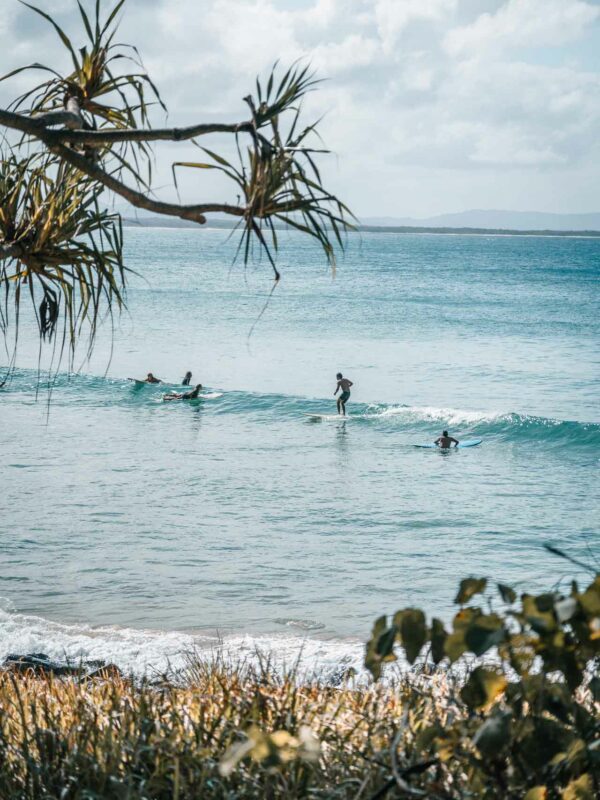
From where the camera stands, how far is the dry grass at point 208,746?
9.15 ft

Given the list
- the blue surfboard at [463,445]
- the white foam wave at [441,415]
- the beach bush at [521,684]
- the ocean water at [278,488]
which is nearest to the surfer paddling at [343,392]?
the ocean water at [278,488]

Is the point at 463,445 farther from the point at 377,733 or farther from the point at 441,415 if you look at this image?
the point at 377,733

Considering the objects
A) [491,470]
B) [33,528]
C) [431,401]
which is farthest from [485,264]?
[33,528]

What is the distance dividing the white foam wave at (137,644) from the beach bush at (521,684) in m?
7.66

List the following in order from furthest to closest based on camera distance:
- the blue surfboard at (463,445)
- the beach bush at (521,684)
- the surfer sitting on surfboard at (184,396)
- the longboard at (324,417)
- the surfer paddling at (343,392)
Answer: the surfer sitting on surfboard at (184,396)
the longboard at (324,417)
the surfer paddling at (343,392)
the blue surfboard at (463,445)
the beach bush at (521,684)

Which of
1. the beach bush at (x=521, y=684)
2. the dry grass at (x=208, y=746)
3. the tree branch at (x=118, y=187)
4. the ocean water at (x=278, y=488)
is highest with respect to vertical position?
the tree branch at (x=118, y=187)

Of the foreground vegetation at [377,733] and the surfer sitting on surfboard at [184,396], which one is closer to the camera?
the foreground vegetation at [377,733]

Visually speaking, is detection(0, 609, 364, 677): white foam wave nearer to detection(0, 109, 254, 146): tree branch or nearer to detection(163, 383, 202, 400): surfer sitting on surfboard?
detection(0, 109, 254, 146): tree branch

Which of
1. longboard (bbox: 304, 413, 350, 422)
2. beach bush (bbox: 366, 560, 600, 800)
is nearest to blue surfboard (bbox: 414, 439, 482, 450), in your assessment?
longboard (bbox: 304, 413, 350, 422)

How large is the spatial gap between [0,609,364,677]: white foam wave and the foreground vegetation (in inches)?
249

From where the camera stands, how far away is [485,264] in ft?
440

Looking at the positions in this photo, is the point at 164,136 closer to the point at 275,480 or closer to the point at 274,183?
the point at 274,183

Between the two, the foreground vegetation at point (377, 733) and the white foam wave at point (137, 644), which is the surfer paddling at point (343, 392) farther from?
the foreground vegetation at point (377, 733)

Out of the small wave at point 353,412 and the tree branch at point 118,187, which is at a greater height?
the tree branch at point 118,187
